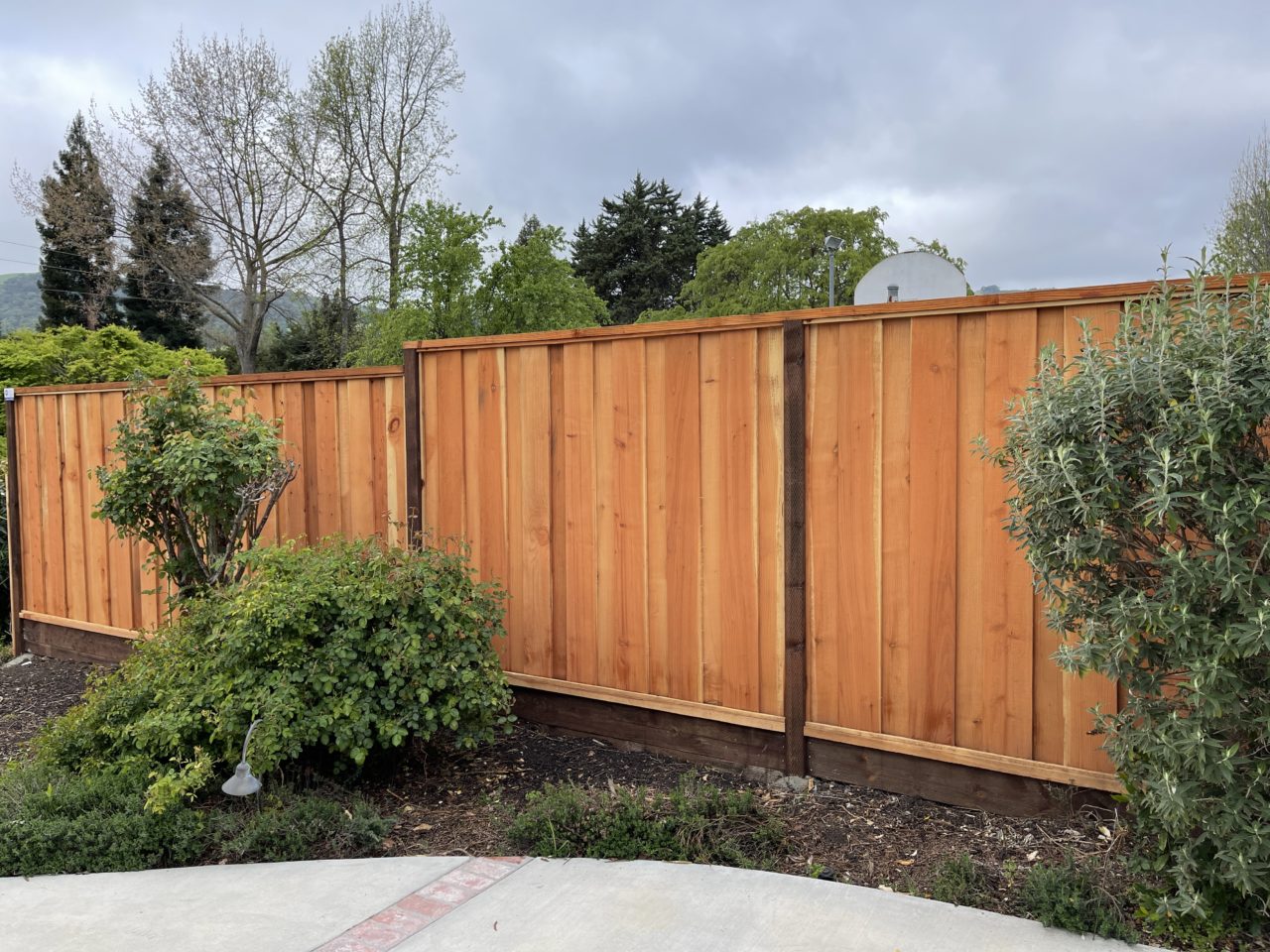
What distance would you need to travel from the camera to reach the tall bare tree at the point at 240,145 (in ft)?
69.6

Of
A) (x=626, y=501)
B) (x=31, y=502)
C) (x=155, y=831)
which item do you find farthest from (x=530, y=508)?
(x=31, y=502)

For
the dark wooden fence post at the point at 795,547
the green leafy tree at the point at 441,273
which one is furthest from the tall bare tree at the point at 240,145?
the dark wooden fence post at the point at 795,547

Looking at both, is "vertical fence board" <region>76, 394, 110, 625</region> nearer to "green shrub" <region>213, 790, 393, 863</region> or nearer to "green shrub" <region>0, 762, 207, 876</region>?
"green shrub" <region>0, 762, 207, 876</region>

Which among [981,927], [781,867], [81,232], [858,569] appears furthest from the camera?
[81,232]

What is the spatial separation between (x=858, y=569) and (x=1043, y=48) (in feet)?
26.7

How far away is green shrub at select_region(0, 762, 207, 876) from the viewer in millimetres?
3217

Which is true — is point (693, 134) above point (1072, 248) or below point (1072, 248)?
above

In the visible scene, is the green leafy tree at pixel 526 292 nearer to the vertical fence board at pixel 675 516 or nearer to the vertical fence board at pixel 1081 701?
the vertical fence board at pixel 675 516

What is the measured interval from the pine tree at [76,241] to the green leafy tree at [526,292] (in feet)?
38.0

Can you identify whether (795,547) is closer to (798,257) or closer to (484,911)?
(484,911)

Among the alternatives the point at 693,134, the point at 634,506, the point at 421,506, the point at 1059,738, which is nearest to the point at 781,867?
the point at 1059,738

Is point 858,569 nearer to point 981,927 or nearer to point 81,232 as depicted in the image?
point 981,927

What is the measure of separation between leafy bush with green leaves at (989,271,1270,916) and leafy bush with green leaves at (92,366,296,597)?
3546 millimetres

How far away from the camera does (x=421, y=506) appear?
4.83 meters
